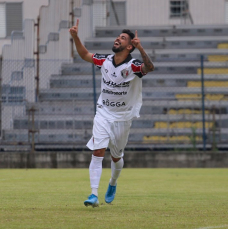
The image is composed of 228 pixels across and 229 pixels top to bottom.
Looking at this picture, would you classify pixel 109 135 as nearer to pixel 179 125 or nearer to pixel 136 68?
pixel 136 68

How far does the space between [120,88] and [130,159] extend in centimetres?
966

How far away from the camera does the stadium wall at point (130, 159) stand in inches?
692

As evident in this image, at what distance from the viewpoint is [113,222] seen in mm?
6223

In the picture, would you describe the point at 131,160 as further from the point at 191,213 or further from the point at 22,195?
the point at 191,213

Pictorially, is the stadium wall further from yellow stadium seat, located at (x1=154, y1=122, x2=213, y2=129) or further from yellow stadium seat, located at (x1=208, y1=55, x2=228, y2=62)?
yellow stadium seat, located at (x1=208, y1=55, x2=228, y2=62)

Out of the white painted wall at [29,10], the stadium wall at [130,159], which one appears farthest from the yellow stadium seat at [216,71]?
the white painted wall at [29,10]

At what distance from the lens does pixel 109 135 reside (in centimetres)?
805

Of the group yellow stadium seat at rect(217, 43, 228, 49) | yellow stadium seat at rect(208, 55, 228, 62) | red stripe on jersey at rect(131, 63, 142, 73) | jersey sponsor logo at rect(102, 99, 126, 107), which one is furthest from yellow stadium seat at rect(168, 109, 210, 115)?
red stripe on jersey at rect(131, 63, 142, 73)

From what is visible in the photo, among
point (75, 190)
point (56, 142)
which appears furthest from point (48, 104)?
point (75, 190)

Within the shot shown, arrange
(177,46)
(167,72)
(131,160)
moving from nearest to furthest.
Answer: (131,160), (167,72), (177,46)

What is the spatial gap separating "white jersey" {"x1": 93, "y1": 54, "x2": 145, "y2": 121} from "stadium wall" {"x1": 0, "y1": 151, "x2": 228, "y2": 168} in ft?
30.7

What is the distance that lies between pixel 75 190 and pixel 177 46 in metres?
16.1

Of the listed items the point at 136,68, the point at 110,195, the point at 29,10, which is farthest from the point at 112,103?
the point at 29,10

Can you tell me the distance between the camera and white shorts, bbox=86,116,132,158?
7.91m
